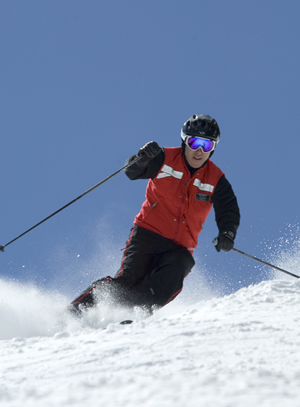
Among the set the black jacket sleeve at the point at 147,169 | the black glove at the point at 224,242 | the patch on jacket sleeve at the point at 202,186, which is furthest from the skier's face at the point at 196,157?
the black glove at the point at 224,242

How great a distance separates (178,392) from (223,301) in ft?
5.88

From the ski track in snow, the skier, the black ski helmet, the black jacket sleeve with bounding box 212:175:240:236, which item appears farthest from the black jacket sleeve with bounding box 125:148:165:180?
the ski track in snow

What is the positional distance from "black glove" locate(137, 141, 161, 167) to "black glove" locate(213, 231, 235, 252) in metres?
1.16

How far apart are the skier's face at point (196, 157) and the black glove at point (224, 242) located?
855mm

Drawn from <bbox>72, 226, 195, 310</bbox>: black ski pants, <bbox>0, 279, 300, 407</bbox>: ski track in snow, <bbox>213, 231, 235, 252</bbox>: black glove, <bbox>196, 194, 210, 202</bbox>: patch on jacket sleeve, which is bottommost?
<bbox>0, 279, 300, 407</bbox>: ski track in snow

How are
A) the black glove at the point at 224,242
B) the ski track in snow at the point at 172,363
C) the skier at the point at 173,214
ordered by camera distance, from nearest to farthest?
the ski track in snow at the point at 172,363 → the skier at the point at 173,214 → the black glove at the point at 224,242

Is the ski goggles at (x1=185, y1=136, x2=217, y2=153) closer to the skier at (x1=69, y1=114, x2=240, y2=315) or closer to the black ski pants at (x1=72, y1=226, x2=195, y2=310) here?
the skier at (x1=69, y1=114, x2=240, y2=315)

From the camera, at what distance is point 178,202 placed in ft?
16.7

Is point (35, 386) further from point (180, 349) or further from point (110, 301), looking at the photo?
point (110, 301)

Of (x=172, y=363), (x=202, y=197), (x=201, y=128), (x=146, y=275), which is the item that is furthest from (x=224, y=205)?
(x=172, y=363)

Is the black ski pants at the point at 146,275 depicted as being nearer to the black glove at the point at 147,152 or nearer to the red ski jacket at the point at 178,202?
the red ski jacket at the point at 178,202

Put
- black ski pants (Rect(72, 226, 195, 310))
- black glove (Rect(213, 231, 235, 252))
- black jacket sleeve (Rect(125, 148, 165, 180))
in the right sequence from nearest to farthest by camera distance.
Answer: black ski pants (Rect(72, 226, 195, 310)) → black glove (Rect(213, 231, 235, 252)) → black jacket sleeve (Rect(125, 148, 165, 180))

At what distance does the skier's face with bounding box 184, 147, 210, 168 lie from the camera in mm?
5223

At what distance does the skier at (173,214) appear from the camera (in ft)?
15.4
